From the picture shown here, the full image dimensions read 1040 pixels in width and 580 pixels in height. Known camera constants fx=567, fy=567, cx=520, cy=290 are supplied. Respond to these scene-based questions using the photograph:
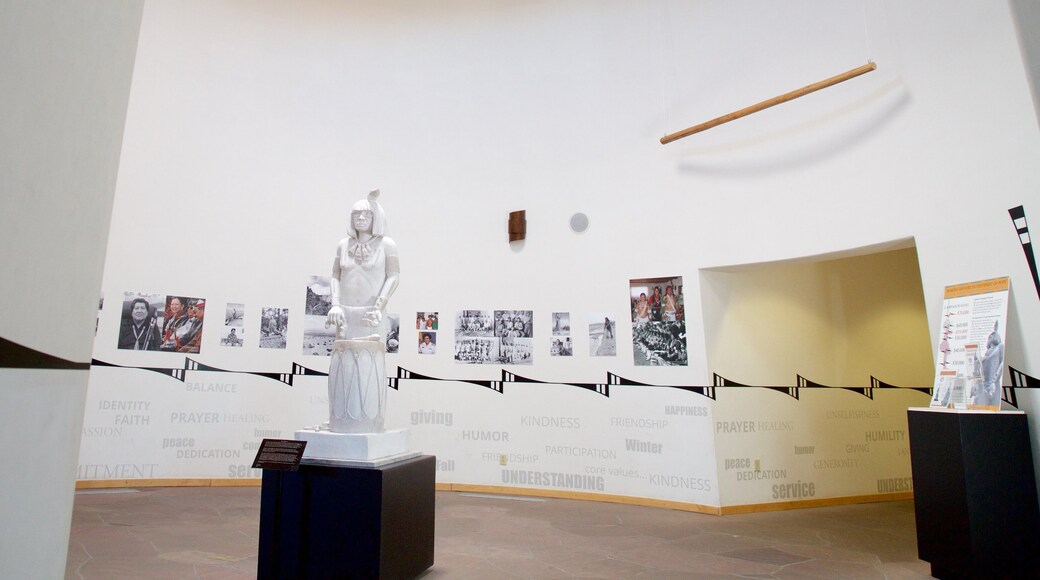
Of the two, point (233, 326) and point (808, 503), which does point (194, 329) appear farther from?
point (808, 503)

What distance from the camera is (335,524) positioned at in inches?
146

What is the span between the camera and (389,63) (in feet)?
28.5

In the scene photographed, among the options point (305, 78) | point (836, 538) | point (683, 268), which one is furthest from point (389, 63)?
point (836, 538)

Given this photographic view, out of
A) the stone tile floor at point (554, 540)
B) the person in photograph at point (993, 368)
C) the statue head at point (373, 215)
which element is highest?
the statue head at point (373, 215)

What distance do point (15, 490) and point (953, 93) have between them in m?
6.33

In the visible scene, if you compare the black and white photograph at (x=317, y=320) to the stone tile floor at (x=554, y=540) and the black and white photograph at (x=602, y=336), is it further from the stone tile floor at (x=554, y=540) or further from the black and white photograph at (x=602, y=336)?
the black and white photograph at (x=602, y=336)

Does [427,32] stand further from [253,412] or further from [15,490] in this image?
[15,490]

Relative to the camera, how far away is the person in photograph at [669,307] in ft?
22.9

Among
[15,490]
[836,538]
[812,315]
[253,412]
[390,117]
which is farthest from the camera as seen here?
[390,117]

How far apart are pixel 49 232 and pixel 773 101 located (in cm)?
652

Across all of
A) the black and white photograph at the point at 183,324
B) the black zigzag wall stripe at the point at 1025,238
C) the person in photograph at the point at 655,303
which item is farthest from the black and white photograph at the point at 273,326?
the black zigzag wall stripe at the point at 1025,238

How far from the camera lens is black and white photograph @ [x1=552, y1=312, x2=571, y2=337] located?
7641mm

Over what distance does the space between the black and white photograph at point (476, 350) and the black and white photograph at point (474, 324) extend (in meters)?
0.06

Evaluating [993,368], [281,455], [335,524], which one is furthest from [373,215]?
[993,368]
